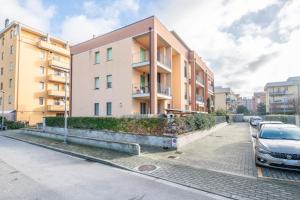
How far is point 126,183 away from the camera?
6062 millimetres

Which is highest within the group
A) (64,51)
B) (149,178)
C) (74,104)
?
(64,51)

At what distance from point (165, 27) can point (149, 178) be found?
698 inches

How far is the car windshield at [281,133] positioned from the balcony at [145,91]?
11104 mm

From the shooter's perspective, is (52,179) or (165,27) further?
(165,27)

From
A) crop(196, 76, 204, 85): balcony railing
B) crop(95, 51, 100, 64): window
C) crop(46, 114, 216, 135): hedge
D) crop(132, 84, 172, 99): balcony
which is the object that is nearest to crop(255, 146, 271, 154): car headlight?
crop(46, 114, 216, 135): hedge

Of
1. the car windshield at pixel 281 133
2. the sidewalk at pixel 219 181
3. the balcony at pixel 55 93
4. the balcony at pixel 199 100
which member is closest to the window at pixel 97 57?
the balcony at pixel 55 93

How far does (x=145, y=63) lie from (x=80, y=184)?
1421cm

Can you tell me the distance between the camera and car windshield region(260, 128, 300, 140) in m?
8.13

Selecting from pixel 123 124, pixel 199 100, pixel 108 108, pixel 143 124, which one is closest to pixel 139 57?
pixel 108 108

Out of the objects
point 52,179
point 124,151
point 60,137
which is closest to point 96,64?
point 60,137

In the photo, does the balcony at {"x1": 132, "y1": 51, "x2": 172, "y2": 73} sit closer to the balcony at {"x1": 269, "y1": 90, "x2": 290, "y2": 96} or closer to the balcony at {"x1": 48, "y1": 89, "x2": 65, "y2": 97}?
the balcony at {"x1": 48, "y1": 89, "x2": 65, "y2": 97}

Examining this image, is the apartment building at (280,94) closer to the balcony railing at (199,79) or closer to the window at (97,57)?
the balcony railing at (199,79)

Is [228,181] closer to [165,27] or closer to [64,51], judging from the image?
[165,27]

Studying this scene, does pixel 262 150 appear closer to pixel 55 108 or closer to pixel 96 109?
pixel 96 109
